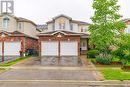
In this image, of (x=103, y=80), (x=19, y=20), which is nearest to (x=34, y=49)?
(x=19, y=20)

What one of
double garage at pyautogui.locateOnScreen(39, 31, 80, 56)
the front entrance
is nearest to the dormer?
double garage at pyautogui.locateOnScreen(39, 31, 80, 56)

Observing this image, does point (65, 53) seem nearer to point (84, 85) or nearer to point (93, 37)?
point (93, 37)

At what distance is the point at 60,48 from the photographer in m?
47.4

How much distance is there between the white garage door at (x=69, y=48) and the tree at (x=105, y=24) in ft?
46.7

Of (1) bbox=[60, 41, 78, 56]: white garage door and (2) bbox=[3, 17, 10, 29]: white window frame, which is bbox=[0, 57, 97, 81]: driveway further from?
(2) bbox=[3, 17, 10, 29]: white window frame

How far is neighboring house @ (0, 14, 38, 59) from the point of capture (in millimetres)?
48406

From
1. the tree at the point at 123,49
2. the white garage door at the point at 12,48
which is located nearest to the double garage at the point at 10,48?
the white garage door at the point at 12,48

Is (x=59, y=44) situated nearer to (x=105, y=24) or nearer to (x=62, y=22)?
(x=62, y=22)

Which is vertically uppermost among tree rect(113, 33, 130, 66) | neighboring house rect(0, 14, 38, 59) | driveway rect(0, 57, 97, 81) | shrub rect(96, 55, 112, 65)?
neighboring house rect(0, 14, 38, 59)

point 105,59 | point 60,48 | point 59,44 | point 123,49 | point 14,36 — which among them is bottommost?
point 105,59

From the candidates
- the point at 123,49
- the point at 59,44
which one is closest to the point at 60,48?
the point at 59,44

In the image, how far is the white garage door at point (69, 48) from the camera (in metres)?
47.3

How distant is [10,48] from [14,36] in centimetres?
196

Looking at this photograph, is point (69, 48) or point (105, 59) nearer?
point (105, 59)
